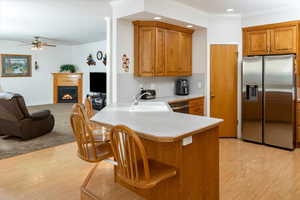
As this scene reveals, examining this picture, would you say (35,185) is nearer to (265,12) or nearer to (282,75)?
(282,75)

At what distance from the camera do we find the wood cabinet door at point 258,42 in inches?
181

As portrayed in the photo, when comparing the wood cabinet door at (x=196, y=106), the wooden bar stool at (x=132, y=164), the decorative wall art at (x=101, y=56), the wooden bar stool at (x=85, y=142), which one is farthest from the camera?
the decorative wall art at (x=101, y=56)

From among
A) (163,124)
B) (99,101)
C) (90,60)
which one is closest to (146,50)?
(163,124)

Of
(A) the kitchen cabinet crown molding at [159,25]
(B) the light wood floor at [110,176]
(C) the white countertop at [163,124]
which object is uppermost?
(A) the kitchen cabinet crown molding at [159,25]

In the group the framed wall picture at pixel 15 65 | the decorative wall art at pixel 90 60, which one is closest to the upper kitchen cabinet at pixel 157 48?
the decorative wall art at pixel 90 60

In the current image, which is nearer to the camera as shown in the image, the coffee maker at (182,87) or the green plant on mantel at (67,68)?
the coffee maker at (182,87)

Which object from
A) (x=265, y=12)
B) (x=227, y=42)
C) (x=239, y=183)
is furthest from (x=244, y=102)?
(x=239, y=183)

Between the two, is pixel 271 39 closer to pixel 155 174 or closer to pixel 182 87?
pixel 182 87

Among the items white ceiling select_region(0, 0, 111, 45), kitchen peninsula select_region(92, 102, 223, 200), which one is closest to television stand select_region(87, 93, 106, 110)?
white ceiling select_region(0, 0, 111, 45)

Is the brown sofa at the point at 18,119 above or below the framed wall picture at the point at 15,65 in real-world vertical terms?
below

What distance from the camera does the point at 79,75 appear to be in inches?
400

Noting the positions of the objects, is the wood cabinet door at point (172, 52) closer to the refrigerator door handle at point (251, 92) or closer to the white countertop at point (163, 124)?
the refrigerator door handle at point (251, 92)

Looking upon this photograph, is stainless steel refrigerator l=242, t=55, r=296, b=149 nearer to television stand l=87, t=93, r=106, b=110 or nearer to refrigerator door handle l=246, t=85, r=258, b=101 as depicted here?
refrigerator door handle l=246, t=85, r=258, b=101

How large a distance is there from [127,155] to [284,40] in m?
4.07
